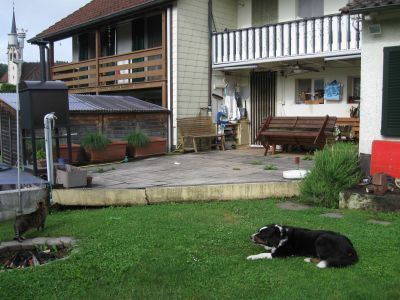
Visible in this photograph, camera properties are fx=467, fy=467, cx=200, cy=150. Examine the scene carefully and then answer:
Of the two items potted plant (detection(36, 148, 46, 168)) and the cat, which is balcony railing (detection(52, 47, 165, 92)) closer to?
potted plant (detection(36, 148, 46, 168))

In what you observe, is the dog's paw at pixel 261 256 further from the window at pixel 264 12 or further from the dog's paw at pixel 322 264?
the window at pixel 264 12

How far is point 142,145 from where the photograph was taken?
544 inches

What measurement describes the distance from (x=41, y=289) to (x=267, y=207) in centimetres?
433

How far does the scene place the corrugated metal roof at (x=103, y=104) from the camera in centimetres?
1296

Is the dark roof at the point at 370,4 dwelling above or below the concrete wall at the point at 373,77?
above

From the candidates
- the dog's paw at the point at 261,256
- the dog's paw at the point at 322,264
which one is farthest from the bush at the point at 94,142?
the dog's paw at the point at 322,264

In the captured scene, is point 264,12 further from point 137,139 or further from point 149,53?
point 137,139

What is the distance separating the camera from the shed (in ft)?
41.6

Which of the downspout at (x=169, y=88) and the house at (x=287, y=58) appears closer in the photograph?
the house at (x=287, y=58)

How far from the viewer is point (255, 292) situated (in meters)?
4.14

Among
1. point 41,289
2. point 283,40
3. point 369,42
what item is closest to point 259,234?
point 41,289

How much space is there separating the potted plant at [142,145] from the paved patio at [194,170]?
323 millimetres

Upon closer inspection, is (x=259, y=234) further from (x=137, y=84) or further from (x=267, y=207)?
(x=137, y=84)

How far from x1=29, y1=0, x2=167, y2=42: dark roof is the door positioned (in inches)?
175
